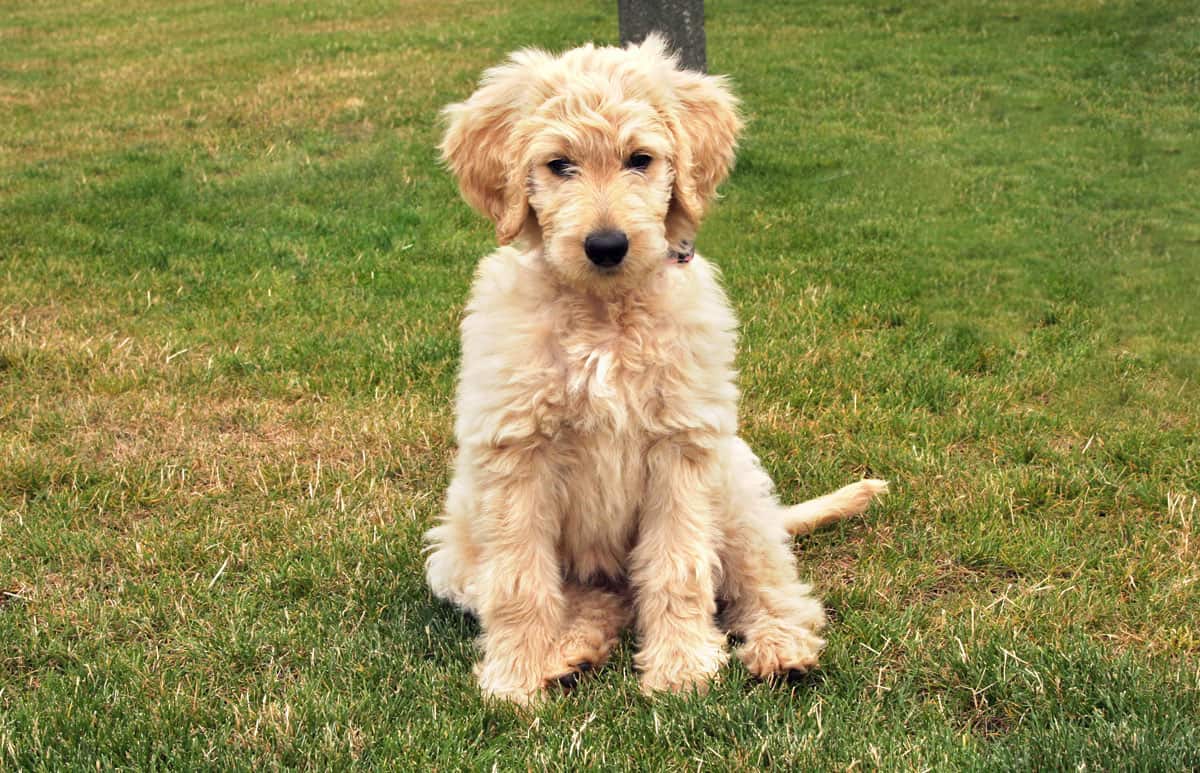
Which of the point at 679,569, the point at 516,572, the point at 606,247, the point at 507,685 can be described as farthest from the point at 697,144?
the point at 507,685

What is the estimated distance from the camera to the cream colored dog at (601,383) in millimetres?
3230

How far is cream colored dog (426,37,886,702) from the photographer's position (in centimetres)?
323

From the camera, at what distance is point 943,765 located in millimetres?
2891

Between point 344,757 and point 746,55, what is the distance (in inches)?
443

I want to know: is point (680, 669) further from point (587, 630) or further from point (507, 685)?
point (507, 685)

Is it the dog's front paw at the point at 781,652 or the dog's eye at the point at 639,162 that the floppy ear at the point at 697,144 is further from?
the dog's front paw at the point at 781,652

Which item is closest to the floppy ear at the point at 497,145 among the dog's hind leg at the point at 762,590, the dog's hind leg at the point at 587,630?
the dog's hind leg at the point at 762,590

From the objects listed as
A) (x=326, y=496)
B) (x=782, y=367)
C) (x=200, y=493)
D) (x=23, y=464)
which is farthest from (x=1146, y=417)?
(x=23, y=464)

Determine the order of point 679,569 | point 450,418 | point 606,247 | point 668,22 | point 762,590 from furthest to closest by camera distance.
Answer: point 668,22 < point 450,418 < point 762,590 < point 679,569 < point 606,247

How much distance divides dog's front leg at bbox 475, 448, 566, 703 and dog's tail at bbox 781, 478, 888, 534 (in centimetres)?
116

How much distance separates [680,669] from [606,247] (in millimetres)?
1248

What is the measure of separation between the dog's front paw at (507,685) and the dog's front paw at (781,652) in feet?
2.11

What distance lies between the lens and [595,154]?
321cm

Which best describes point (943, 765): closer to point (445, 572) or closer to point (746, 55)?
point (445, 572)
